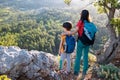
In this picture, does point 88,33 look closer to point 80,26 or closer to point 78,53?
point 80,26

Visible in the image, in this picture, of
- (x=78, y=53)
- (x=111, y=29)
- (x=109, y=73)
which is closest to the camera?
(x=109, y=73)

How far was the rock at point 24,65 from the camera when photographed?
7524mm

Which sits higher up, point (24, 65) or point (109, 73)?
point (24, 65)

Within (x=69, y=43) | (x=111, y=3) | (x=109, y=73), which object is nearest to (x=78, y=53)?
(x=69, y=43)

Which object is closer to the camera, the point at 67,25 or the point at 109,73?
the point at 67,25

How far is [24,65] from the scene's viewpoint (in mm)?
7848

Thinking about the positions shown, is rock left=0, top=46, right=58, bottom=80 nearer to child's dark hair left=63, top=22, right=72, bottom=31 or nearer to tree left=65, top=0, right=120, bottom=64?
child's dark hair left=63, top=22, right=72, bottom=31

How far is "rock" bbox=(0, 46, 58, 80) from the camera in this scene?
7524 millimetres

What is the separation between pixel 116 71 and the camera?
8.99 metres

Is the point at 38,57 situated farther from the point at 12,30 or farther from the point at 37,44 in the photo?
the point at 12,30

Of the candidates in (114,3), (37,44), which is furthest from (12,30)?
(114,3)

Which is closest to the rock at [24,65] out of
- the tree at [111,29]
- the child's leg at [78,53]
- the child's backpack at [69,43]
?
the child's backpack at [69,43]

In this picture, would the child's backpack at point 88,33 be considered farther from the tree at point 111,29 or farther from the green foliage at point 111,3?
the tree at point 111,29

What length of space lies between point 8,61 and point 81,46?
2.60m
